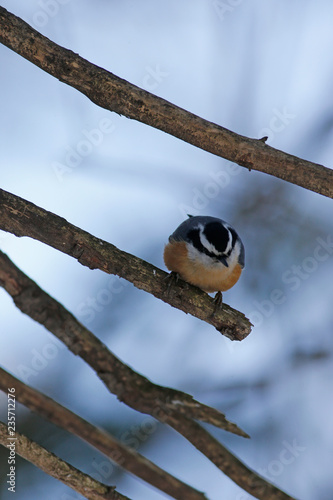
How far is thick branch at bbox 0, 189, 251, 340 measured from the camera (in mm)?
2943

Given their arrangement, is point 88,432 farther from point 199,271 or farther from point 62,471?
point 199,271

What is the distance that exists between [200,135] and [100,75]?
62cm

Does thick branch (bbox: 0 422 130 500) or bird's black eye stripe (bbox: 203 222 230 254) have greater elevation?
bird's black eye stripe (bbox: 203 222 230 254)

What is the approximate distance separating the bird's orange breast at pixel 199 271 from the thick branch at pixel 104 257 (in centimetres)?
13

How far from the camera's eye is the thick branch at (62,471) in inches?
87.8

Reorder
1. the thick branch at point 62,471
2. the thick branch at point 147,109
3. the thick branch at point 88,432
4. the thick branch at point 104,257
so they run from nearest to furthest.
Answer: the thick branch at point 88,432 < the thick branch at point 62,471 < the thick branch at point 147,109 < the thick branch at point 104,257

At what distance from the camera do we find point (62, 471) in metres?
2.26

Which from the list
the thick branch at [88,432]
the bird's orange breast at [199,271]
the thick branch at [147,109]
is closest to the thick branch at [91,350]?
the thick branch at [88,432]

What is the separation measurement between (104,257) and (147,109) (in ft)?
2.83

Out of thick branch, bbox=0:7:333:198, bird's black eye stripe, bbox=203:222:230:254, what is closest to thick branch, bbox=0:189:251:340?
bird's black eye stripe, bbox=203:222:230:254

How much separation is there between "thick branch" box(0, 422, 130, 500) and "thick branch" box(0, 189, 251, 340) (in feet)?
3.55

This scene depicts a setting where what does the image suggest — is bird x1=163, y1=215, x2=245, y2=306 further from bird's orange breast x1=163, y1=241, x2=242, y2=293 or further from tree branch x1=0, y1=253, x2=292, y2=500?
tree branch x1=0, y1=253, x2=292, y2=500

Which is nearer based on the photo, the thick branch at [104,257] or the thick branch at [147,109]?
the thick branch at [147,109]

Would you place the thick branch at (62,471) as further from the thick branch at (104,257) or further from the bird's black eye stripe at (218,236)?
the bird's black eye stripe at (218,236)
